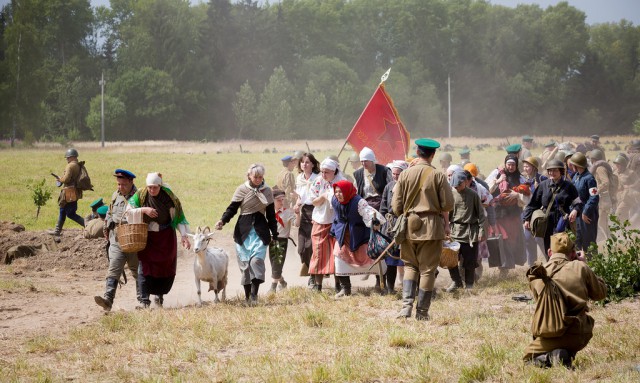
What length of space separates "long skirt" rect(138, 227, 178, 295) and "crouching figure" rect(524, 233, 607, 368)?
581 centimetres

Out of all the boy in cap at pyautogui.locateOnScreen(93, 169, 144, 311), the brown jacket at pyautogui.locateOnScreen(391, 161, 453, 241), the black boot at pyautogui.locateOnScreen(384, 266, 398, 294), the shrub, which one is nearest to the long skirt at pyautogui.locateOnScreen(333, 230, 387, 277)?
the black boot at pyautogui.locateOnScreen(384, 266, 398, 294)

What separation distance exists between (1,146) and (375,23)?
58068mm

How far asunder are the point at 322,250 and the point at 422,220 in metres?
3.05

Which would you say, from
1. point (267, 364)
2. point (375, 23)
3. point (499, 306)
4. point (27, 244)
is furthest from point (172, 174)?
point (375, 23)

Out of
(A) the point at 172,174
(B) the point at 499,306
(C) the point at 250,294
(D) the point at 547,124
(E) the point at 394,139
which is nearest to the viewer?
(B) the point at 499,306

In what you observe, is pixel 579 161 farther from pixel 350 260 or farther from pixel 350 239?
pixel 350 260

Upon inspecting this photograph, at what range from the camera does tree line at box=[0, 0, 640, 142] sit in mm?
68312

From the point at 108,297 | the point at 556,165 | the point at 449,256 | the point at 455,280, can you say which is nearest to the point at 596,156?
the point at 455,280

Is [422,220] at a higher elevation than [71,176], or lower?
higher

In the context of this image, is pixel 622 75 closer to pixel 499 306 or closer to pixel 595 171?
pixel 595 171

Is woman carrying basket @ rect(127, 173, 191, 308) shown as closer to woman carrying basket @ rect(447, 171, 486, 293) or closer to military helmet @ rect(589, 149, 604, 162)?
woman carrying basket @ rect(447, 171, 486, 293)

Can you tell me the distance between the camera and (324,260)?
12086 millimetres

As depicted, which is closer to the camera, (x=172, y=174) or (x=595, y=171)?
(x=595, y=171)

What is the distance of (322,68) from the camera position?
250 feet
